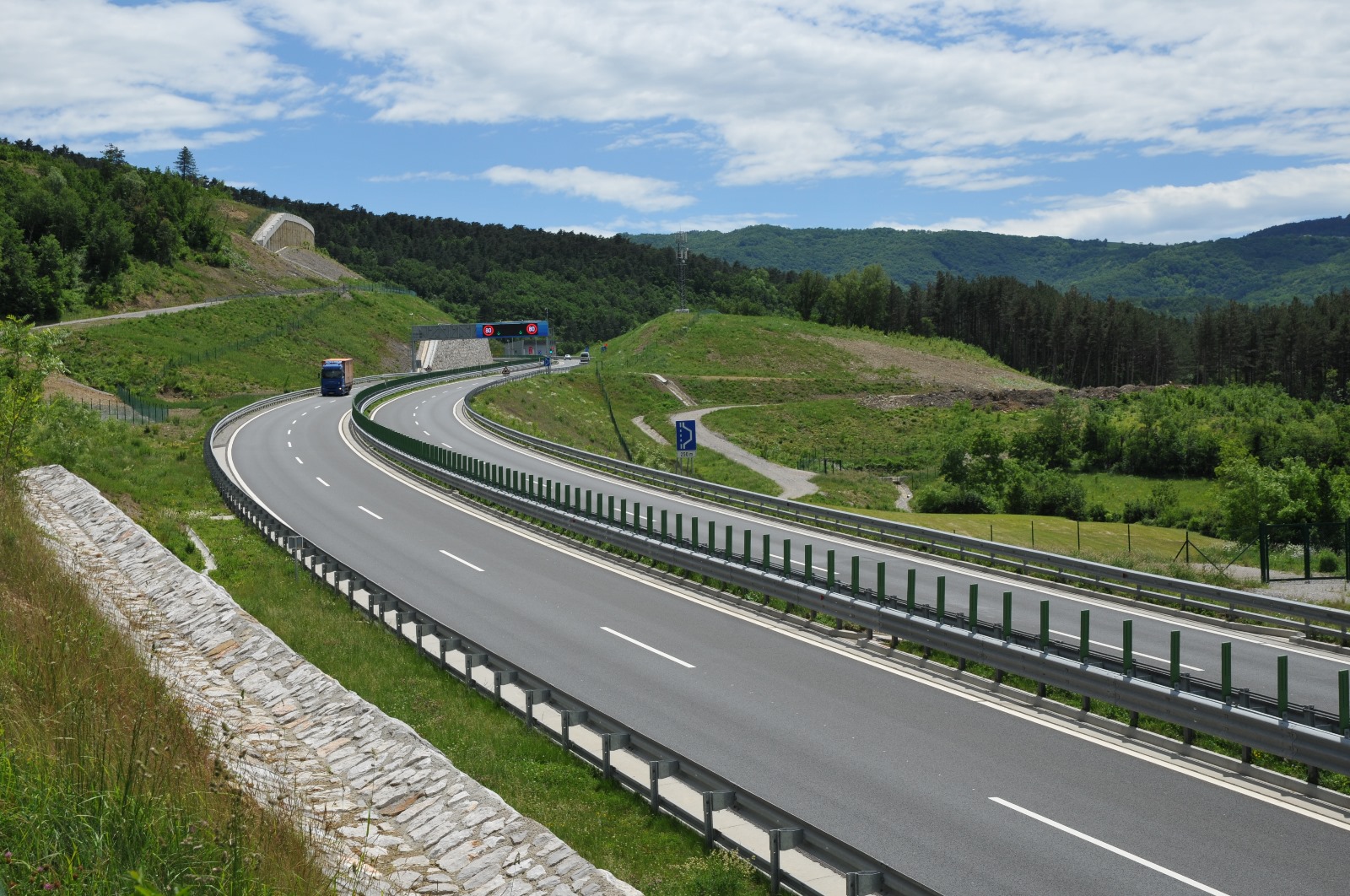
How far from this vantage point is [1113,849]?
11.4 meters

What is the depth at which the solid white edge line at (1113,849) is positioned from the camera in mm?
10586

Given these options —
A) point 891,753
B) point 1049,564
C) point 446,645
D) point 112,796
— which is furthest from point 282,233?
point 112,796

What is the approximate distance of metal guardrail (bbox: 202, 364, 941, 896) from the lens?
9930 millimetres

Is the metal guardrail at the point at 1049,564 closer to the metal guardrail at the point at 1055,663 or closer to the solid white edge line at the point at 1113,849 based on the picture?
the metal guardrail at the point at 1055,663

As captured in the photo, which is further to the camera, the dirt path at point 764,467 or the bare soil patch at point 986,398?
the bare soil patch at point 986,398

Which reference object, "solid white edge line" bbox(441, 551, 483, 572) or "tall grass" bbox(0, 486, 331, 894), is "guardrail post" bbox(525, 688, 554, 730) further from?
"solid white edge line" bbox(441, 551, 483, 572)

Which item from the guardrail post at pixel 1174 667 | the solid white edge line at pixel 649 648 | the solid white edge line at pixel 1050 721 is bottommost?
the solid white edge line at pixel 1050 721

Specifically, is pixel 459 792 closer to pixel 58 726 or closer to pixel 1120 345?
pixel 58 726

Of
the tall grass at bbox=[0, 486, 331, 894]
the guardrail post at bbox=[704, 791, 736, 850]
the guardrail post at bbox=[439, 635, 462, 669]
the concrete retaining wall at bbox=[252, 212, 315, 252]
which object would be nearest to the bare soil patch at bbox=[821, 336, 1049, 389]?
the concrete retaining wall at bbox=[252, 212, 315, 252]

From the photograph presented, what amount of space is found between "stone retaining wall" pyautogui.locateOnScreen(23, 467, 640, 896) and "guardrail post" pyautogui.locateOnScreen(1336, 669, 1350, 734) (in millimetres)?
8895

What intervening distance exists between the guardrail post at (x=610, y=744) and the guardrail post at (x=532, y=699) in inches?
71.3

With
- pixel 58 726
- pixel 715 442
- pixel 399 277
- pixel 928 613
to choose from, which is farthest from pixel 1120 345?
pixel 58 726

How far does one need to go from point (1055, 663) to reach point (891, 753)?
3.47 m

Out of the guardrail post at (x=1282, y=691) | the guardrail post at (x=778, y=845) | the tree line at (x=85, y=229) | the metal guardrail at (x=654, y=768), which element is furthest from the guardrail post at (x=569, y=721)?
the tree line at (x=85, y=229)
